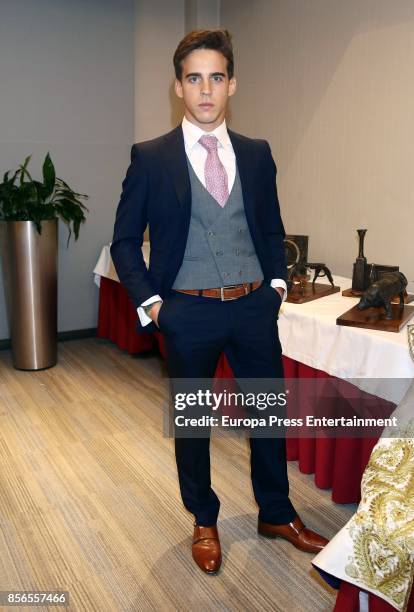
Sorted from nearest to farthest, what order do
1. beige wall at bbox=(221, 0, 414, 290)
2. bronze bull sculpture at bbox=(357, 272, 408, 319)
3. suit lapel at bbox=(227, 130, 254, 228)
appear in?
suit lapel at bbox=(227, 130, 254, 228)
bronze bull sculpture at bbox=(357, 272, 408, 319)
beige wall at bbox=(221, 0, 414, 290)

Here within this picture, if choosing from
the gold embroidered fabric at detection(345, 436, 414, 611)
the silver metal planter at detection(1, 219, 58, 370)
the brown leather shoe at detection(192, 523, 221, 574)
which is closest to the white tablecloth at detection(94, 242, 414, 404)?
the gold embroidered fabric at detection(345, 436, 414, 611)

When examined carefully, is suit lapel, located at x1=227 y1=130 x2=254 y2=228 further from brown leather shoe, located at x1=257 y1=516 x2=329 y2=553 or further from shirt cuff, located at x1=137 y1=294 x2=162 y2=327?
brown leather shoe, located at x1=257 y1=516 x2=329 y2=553

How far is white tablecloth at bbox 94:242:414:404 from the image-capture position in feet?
6.08

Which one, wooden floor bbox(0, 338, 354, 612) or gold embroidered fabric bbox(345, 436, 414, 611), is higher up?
gold embroidered fabric bbox(345, 436, 414, 611)

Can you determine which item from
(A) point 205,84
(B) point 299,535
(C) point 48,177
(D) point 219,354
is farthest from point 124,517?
(C) point 48,177

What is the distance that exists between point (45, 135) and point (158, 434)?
240cm

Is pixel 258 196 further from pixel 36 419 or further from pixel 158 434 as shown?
pixel 36 419

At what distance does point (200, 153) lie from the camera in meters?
1.66

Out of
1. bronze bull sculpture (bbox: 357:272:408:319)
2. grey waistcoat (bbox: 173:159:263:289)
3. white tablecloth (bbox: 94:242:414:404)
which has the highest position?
grey waistcoat (bbox: 173:159:263:289)

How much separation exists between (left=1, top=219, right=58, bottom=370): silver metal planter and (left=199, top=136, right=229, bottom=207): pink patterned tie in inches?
81.1

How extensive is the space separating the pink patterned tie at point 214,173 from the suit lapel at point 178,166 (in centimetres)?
7

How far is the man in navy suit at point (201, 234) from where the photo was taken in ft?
5.19

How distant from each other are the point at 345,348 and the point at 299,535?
65 cm

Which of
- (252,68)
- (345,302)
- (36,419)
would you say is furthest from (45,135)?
(345,302)
